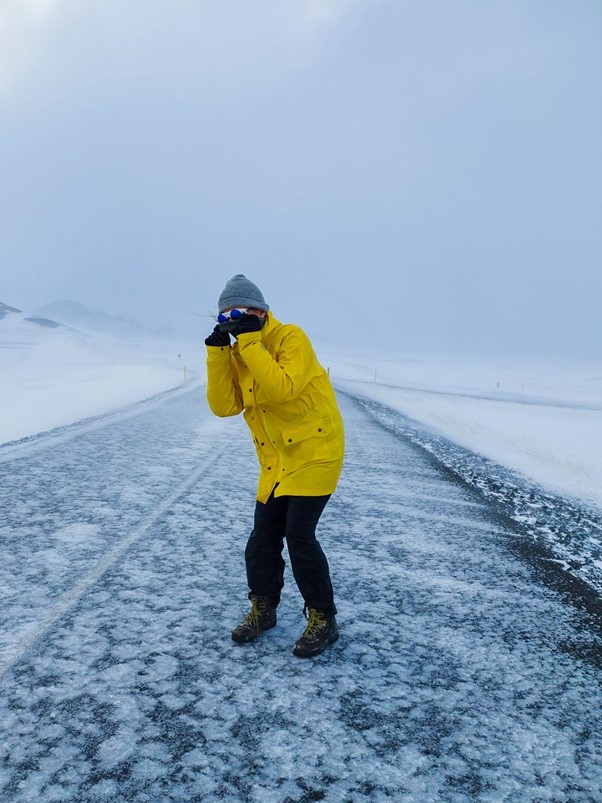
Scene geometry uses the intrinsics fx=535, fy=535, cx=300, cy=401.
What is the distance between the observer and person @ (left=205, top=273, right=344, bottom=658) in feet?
9.48

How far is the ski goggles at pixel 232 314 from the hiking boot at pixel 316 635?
178 centimetres

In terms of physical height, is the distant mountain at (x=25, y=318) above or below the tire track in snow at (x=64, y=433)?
above

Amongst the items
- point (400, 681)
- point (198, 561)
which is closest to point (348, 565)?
point (198, 561)

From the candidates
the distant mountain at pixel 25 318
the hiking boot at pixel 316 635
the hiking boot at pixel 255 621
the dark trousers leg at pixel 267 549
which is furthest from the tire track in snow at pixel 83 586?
the distant mountain at pixel 25 318

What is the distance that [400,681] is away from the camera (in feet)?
9.57

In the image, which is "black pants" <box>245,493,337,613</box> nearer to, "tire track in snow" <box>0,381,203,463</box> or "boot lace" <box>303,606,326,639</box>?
"boot lace" <box>303,606,326,639</box>

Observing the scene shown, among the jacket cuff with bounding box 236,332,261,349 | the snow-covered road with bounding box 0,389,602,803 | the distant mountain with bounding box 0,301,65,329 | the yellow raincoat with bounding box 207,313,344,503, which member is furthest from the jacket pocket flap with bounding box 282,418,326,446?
the distant mountain with bounding box 0,301,65,329

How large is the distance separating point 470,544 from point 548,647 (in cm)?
199

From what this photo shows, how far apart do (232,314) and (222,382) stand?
0.46 metres

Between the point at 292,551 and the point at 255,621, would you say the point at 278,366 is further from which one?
the point at 255,621

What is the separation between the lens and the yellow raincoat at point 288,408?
288 cm

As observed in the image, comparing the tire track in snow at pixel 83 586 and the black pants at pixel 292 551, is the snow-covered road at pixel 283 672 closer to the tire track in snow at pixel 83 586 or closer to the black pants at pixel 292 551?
the tire track in snow at pixel 83 586

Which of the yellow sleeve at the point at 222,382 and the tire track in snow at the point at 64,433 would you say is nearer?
the yellow sleeve at the point at 222,382

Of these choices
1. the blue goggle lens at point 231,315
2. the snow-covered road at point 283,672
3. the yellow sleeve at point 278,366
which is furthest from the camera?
the blue goggle lens at point 231,315
